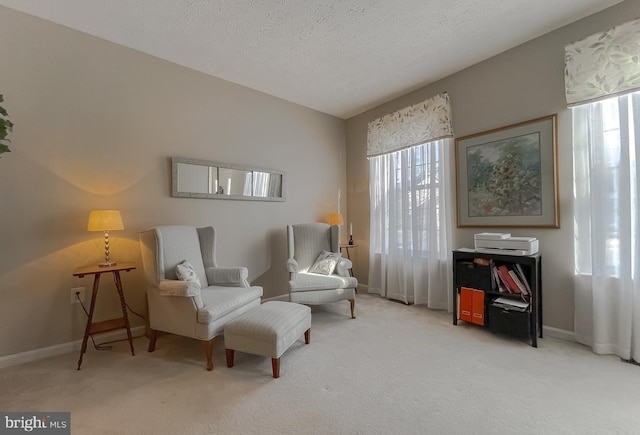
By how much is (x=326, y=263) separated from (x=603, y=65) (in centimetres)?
313

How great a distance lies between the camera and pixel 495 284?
8.73ft

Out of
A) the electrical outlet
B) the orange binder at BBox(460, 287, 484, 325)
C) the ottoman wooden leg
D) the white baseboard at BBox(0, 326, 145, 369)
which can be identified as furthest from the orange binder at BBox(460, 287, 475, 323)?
the electrical outlet

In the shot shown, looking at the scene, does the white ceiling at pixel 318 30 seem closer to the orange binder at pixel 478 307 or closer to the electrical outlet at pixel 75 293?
the electrical outlet at pixel 75 293

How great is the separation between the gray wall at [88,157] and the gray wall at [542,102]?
261cm

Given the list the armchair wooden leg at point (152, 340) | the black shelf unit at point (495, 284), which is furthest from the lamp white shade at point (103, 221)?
the black shelf unit at point (495, 284)

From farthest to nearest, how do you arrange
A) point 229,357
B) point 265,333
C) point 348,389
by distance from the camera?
1. point 229,357
2. point 265,333
3. point 348,389

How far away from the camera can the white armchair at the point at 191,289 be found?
211 cm

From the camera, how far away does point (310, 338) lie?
8.37 ft

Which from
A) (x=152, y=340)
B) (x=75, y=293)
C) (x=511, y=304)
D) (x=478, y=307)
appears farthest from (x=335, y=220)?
(x=75, y=293)

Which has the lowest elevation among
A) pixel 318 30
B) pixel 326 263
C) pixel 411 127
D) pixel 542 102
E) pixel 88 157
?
pixel 326 263

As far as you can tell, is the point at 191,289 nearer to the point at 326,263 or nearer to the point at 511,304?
the point at 326,263

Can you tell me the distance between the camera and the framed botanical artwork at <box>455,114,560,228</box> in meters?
2.54

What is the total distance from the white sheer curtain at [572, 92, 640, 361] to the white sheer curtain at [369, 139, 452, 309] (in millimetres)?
1180

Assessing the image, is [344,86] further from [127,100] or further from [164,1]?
[127,100]
